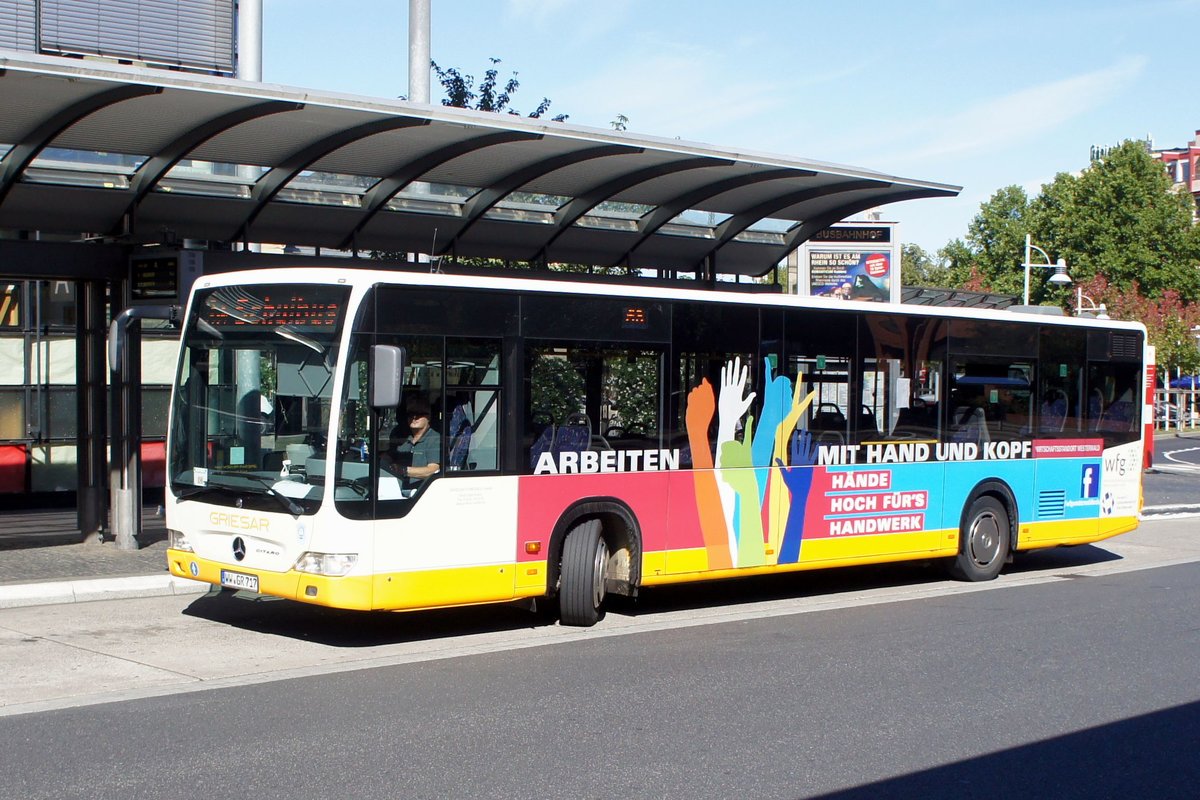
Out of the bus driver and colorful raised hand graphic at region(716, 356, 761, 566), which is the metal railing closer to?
colorful raised hand graphic at region(716, 356, 761, 566)

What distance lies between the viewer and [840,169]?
14.8m

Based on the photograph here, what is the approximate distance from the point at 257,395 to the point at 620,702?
3694mm

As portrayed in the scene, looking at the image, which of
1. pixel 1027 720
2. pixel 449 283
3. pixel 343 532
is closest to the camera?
pixel 1027 720

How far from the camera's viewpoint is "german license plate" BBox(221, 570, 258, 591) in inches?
373

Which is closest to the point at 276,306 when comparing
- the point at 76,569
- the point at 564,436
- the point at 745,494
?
the point at 564,436

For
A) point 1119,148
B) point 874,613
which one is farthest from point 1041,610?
point 1119,148

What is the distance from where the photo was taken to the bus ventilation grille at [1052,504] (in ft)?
47.2

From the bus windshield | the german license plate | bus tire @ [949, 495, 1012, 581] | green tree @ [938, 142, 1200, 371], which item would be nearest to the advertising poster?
bus tire @ [949, 495, 1012, 581]

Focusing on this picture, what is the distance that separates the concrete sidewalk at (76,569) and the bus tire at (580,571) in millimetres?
3679

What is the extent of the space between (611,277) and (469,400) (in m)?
6.08

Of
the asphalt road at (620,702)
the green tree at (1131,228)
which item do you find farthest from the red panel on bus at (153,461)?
the green tree at (1131,228)

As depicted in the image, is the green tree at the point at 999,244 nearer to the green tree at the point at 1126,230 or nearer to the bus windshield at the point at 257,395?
the green tree at the point at 1126,230

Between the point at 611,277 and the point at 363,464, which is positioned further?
the point at 611,277

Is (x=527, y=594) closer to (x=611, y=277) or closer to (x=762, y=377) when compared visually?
(x=762, y=377)
